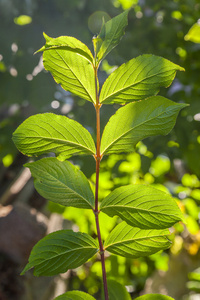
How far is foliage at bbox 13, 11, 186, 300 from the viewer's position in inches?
10.5

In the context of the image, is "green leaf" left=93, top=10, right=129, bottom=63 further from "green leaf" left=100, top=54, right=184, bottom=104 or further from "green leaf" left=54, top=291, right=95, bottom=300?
"green leaf" left=54, top=291, right=95, bottom=300

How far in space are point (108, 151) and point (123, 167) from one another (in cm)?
85

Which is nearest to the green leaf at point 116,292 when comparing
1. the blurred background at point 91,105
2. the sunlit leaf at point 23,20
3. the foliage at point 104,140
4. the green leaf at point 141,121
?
the foliage at point 104,140

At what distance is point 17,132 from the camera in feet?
0.89

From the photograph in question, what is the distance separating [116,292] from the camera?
326 millimetres

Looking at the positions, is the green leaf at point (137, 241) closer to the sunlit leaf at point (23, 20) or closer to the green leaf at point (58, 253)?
the green leaf at point (58, 253)

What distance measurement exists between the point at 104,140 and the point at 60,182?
6 cm

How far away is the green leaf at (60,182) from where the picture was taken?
0.28 metres

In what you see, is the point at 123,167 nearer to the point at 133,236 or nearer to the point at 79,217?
the point at 79,217

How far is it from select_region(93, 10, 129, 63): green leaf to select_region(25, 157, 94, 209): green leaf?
0.12 metres

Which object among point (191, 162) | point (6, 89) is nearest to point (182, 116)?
point (191, 162)

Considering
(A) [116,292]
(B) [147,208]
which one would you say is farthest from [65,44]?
(A) [116,292]

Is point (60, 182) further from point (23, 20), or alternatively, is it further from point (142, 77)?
point (23, 20)

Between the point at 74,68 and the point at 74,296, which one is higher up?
the point at 74,68
